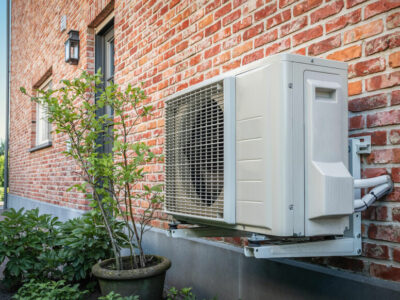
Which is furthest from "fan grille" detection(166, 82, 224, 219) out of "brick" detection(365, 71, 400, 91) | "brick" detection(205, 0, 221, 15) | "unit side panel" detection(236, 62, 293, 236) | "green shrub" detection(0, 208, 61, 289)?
"green shrub" detection(0, 208, 61, 289)

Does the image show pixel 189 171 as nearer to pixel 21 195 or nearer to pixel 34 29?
pixel 34 29

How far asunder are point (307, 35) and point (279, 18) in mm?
256

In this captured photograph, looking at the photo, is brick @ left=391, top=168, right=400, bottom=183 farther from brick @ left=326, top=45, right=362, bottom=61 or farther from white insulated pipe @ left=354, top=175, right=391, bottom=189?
brick @ left=326, top=45, right=362, bottom=61

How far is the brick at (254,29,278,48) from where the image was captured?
97.2 inches

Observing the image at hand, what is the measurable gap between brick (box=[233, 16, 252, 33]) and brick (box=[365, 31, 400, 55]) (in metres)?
0.93

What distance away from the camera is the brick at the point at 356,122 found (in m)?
1.96

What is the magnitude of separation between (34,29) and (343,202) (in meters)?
8.76

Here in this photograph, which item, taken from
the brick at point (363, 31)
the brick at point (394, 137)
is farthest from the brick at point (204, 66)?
the brick at point (394, 137)

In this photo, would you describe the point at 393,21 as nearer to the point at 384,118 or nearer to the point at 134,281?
the point at 384,118

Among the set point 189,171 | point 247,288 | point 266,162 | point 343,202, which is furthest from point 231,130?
point 247,288

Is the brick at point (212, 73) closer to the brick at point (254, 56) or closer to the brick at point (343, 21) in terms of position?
the brick at point (254, 56)

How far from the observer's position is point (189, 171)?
2.12m

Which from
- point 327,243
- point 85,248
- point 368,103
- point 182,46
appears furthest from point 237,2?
point 85,248

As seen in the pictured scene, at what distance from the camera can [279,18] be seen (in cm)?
243
